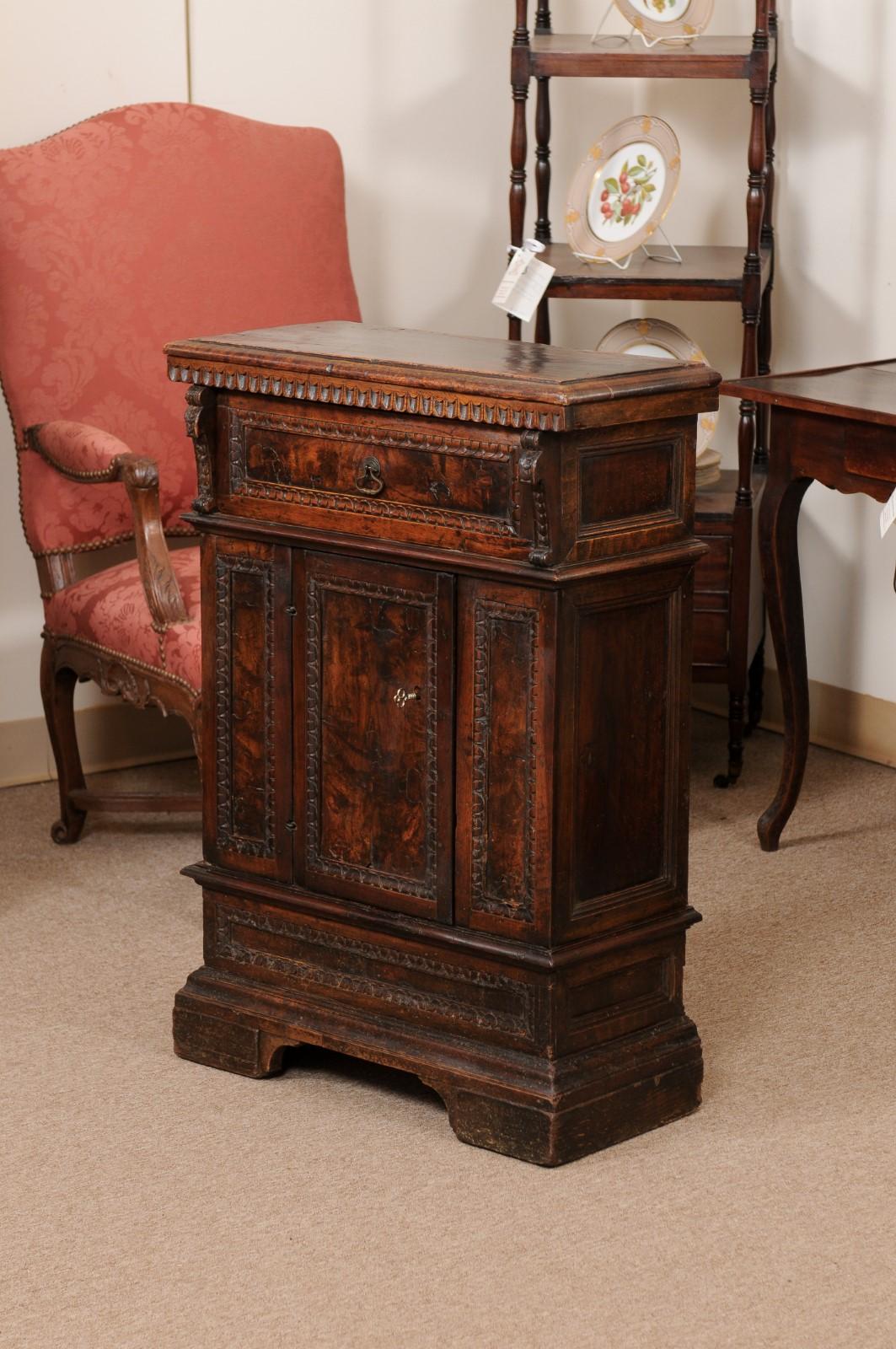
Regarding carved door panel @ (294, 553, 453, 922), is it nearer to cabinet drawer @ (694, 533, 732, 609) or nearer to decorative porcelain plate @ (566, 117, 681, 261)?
cabinet drawer @ (694, 533, 732, 609)

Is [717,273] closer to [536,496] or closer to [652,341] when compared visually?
[652,341]

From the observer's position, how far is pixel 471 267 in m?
4.76

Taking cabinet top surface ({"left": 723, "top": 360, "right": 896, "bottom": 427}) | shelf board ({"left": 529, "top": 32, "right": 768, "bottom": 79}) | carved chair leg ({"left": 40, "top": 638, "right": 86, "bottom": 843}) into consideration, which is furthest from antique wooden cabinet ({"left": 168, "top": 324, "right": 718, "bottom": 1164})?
shelf board ({"left": 529, "top": 32, "right": 768, "bottom": 79})

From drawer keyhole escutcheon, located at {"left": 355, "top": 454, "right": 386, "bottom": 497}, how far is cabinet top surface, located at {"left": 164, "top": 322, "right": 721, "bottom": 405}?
12cm

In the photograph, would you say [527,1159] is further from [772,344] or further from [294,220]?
[772,344]

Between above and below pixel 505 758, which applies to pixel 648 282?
above

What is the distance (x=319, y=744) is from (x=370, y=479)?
1.34ft

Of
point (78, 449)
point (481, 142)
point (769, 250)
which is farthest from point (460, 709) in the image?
point (481, 142)

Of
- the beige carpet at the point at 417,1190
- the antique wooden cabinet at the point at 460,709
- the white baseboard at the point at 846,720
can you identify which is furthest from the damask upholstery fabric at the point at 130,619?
the white baseboard at the point at 846,720

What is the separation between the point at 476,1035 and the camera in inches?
104

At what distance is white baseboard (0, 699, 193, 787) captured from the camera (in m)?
4.31

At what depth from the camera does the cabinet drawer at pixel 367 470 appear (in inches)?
98.0

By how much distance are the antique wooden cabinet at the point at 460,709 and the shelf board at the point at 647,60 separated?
1.50 m

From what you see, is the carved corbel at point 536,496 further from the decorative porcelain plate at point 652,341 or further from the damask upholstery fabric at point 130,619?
the decorative porcelain plate at point 652,341
